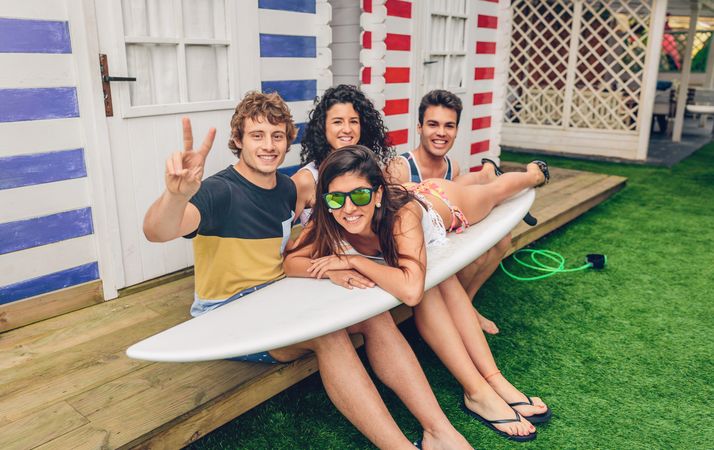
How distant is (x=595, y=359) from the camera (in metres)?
2.73

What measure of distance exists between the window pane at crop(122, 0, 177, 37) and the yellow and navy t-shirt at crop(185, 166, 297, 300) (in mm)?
1074

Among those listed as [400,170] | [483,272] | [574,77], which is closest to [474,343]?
[483,272]

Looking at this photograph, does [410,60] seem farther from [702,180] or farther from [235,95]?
[702,180]

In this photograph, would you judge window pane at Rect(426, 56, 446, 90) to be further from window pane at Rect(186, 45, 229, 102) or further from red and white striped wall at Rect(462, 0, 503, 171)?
window pane at Rect(186, 45, 229, 102)

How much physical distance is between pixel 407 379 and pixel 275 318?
19.4 inches

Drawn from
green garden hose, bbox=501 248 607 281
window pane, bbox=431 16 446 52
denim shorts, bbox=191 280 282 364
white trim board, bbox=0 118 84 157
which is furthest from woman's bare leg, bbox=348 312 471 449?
window pane, bbox=431 16 446 52

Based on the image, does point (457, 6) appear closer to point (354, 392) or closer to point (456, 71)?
point (456, 71)

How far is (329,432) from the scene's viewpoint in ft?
7.16

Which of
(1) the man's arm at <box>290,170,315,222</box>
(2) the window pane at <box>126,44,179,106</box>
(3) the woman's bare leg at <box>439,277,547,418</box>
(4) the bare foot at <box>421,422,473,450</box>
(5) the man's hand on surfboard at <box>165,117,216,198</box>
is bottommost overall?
(4) the bare foot at <box>421,422,473,450</box>

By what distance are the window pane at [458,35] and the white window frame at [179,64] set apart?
2.30m

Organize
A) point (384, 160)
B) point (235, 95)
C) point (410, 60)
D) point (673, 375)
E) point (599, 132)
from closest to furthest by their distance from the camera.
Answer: point (673, 375) → point (384, 160) → point (235, 95) → point (410, 60) → point (599, 132)

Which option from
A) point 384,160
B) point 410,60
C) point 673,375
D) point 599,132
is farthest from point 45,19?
point 599,132

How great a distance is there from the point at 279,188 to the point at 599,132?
277 inches

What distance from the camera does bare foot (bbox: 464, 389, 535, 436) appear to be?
2.13 m
